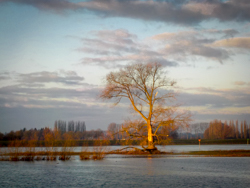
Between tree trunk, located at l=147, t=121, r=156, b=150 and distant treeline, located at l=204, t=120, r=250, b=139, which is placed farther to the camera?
distant treeline, located at l=204, t=120, r=250, b=139

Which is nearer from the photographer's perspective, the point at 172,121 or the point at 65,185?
the point at 65,185

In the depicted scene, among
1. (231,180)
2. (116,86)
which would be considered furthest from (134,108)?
(231,180)

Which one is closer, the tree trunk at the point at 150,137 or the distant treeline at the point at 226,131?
the tree trunk at the point at 150,137

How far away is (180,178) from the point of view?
754 inches

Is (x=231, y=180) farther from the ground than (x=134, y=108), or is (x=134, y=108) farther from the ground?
(x=134, y=108)

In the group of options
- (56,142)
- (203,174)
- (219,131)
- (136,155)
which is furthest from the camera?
(219,131)

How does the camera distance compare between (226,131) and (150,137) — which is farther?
(226,131)

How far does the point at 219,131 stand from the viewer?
153 metres

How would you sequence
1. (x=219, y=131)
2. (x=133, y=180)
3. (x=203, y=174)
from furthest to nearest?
(x=219, y=131)
(x=203, y=174)
(x=133, y=180)

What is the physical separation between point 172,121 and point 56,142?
15859mm

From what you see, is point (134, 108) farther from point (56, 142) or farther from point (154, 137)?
point (56, 142)

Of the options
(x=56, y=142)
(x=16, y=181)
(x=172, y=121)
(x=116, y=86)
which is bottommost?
(x=16, y=181)

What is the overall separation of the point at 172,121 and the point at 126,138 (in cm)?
683

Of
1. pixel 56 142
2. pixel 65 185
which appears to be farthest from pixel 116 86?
pixel 65 185
